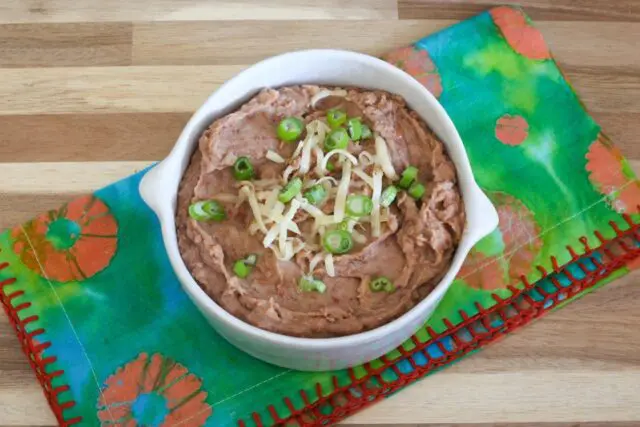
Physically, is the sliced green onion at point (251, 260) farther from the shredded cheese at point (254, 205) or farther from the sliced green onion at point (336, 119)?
the sliced green onion at point (336, 119)

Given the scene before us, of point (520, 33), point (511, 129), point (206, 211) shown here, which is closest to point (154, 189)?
point (206, 211)

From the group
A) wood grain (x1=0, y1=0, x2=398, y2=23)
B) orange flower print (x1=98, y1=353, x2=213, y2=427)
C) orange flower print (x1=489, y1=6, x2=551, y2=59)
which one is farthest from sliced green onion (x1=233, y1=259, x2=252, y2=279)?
orange flower print (x1=489, y1=6, x2=551, y2=59)

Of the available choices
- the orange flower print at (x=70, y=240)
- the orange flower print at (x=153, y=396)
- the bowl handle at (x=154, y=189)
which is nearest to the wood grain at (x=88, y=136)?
the orange flower print at (x=70, y=240)

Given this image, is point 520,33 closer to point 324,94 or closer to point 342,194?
point 324,94

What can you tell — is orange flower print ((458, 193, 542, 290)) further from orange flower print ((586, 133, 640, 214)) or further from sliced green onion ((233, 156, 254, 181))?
sliced green onion ((233, 156, 254, 181))

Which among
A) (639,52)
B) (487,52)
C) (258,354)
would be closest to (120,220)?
(258,354)
